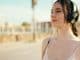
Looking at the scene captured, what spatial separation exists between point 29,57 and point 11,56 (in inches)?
4.9

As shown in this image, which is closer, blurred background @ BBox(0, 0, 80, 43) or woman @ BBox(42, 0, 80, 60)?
woman @ BBox(42, 0, 80, 60)

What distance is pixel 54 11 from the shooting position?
118 centimetres

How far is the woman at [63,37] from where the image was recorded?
44.4 inches

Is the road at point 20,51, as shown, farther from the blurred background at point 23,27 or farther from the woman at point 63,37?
the woman at point 63,37

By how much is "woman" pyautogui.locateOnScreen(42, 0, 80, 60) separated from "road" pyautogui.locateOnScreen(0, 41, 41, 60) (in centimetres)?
22

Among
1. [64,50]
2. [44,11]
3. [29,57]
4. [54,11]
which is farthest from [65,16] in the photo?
[29,57]

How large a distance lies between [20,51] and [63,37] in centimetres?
35

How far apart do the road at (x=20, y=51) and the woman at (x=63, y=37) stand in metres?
0.22

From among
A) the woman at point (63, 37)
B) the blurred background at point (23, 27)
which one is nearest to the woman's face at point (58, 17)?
the woman at point (63, 37)

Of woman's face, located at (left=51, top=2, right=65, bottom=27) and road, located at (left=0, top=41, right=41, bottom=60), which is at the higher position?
woman's face, located at (left=51, top=2, right=65, bottom=27)

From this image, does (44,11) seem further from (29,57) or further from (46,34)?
(29,57)

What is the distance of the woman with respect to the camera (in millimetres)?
1127

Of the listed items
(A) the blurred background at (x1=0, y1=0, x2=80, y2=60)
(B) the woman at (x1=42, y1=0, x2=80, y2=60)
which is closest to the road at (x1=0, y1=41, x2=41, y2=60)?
(A) the blurred background at (x1=0, y1=0, x2=80, y2=60)

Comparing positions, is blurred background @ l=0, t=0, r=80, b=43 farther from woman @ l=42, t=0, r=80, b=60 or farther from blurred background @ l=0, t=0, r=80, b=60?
woman @ l=42, t=0, r=80, b=60
